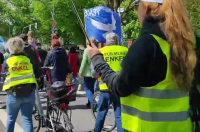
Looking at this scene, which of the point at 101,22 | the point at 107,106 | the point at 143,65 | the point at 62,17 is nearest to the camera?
the point at 143,65

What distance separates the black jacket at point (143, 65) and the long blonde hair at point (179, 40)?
56 mm

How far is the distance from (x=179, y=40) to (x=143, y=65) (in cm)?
26

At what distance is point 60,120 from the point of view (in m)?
5.99

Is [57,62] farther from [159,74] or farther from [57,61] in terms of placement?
[159,74]

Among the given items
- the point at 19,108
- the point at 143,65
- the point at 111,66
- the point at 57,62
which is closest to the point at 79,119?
the point at 57,62

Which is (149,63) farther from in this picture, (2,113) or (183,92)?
(2,113)

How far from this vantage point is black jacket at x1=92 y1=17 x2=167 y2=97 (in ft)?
6.91

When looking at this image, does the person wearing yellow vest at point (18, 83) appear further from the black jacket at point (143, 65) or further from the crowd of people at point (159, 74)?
the black jacket at point (143, 65)

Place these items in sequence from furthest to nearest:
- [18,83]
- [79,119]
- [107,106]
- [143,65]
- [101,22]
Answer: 1. [101,22]
2. [79,119]
3. [107,106]
4. [18,83]
5. [143,65]

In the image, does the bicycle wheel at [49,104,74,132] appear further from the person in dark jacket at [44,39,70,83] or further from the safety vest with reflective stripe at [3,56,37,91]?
the person in dark jacket at [44,39,70,83]

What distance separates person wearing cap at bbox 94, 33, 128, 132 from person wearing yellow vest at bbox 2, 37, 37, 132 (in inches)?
41.6

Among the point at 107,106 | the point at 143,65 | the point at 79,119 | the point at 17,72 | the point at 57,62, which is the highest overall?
the point at 143,65

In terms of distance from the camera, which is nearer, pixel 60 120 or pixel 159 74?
pixel 159 74

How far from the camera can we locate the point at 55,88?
5.73 meters
